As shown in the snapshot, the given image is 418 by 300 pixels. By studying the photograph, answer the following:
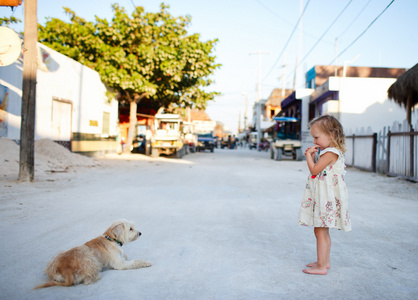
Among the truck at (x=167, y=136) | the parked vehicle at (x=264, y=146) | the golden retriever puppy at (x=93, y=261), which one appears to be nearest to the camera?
the golden retriever puppy at (x=93, y=261)

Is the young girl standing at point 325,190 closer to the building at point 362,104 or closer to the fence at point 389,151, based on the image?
the fence at point 389,151

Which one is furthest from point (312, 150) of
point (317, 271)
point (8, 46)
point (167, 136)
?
point (167, 136)

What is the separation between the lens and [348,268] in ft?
10.9

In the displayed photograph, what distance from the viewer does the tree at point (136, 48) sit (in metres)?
20.1

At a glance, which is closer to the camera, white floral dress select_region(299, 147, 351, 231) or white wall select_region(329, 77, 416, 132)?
white floral dress select_region(299, 147, 351, 231)

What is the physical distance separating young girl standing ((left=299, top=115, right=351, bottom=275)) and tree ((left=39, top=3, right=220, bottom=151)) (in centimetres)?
1772

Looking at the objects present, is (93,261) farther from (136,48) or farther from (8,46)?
(136,48)

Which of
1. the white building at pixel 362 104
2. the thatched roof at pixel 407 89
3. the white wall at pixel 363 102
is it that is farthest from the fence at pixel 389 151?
the white wall at pixel 363 102

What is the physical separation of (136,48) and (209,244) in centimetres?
1907

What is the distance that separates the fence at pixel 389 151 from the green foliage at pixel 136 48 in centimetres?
1051

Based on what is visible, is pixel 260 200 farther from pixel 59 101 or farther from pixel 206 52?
pixel 206 52

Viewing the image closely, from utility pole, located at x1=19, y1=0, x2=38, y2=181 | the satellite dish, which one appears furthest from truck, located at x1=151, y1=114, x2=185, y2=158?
the satellite dish

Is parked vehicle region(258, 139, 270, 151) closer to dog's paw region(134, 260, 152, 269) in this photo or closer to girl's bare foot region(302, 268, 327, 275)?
girl's bare foot region(302, 268, 327, 275)

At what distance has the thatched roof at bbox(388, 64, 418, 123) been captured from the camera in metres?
13.0
